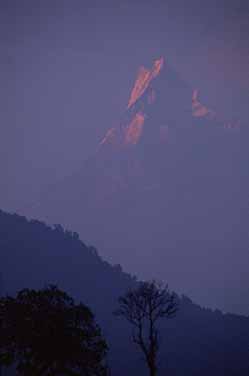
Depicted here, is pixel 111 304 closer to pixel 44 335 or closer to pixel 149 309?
pixel 149 309

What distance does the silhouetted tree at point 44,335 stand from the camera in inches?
1230

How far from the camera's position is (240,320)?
15762 centimetres

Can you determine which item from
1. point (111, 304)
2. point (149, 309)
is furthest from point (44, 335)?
point (111, 304)

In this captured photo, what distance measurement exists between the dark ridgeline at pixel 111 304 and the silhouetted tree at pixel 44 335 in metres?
71.0

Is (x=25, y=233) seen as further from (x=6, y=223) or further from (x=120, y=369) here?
(x=120, y=369)

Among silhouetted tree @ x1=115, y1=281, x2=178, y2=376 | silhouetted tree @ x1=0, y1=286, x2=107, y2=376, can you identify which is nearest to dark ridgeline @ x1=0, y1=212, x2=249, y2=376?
silhouetted tree @ x1=115, y1=281, x2=178, y2=376

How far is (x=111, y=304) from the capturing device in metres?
149

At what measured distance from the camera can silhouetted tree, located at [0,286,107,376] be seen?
31.2 metres

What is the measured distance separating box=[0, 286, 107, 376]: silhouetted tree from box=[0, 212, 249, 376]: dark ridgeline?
71.0 meters

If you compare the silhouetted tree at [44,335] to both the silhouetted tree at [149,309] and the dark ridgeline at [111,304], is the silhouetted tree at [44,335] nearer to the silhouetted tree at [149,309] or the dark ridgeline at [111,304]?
the silhouetted tree at [149,309]

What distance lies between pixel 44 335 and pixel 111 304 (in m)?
121

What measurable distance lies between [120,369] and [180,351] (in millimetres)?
20234

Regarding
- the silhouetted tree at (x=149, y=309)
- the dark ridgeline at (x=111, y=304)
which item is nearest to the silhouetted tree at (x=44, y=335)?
the silhouetted tree at (x=149, y=309)

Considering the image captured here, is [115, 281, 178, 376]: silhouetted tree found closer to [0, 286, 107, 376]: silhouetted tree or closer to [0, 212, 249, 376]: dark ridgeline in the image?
[0, 286, 107, 376]: silhouetted tree
